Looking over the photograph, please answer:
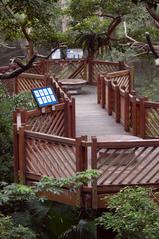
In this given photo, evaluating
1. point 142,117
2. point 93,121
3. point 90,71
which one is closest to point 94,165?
point 142,117

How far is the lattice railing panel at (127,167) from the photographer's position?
662 centimetres

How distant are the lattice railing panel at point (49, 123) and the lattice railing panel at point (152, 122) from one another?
158cm

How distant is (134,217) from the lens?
15.7 ft

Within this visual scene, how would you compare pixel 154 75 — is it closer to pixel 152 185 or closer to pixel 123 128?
pixel 123 128

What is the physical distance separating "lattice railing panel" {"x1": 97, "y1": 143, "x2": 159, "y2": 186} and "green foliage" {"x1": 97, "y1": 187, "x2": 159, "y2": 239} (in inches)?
55.1

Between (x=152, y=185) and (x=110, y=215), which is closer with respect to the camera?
(x=110, y=215)

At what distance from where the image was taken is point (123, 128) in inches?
409

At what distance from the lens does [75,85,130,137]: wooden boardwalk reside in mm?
10164

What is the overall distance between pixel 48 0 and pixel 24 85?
5.33 m

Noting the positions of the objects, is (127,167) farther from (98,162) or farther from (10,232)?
(10,232)

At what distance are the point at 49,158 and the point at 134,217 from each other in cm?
238

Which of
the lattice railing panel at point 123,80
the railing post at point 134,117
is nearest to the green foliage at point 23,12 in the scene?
the railing post at point 134,117

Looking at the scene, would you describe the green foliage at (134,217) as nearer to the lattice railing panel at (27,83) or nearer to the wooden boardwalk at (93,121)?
the wooden boardwalk at (93,121)

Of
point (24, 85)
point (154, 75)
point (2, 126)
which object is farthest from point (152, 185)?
point (154, 75)
